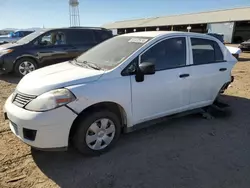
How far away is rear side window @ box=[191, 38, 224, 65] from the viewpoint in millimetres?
4152

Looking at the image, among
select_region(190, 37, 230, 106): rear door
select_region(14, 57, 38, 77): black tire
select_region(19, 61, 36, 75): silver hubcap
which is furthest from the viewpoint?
select_region(19, 61, 36, 75): silver hubcap

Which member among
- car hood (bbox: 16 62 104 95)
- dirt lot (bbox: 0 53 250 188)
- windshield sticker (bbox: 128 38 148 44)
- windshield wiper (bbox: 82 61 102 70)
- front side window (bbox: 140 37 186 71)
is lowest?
dirt lot (bbox: 0 53 250 188)

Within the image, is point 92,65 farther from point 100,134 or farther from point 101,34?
point 101,34

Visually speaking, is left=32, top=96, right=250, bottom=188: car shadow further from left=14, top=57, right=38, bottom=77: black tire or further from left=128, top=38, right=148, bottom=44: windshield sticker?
left=14, top=57, right=38, bottom=77: black tire

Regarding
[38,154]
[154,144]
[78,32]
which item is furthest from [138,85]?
[78,32]

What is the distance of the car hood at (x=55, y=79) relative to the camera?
2875 mm

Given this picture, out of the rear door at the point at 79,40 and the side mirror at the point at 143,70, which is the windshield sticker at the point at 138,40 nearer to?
the side mirror at the point at 143,70

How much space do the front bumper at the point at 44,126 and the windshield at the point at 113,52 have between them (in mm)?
994

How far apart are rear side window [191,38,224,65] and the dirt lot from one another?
1.28m

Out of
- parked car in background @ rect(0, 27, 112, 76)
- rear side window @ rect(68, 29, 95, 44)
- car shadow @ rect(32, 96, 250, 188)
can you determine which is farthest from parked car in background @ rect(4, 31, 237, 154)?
rear side window @ rect(68, 29, 95, 44)

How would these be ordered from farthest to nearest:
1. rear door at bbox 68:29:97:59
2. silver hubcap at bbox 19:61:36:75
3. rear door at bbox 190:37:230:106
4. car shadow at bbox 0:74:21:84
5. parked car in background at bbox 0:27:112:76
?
rear door at bbox 68:29:97:59, silver hubcap at bbox 19:61:36:75, parked car in background at bbox 0:27:112:76, car shadow at bbox 0:74:21:84, rear door at bbox 190:37:230:106

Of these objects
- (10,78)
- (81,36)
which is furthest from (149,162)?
(81,36)

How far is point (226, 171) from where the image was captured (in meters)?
2.96

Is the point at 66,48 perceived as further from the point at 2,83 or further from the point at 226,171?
the point at 226,171
